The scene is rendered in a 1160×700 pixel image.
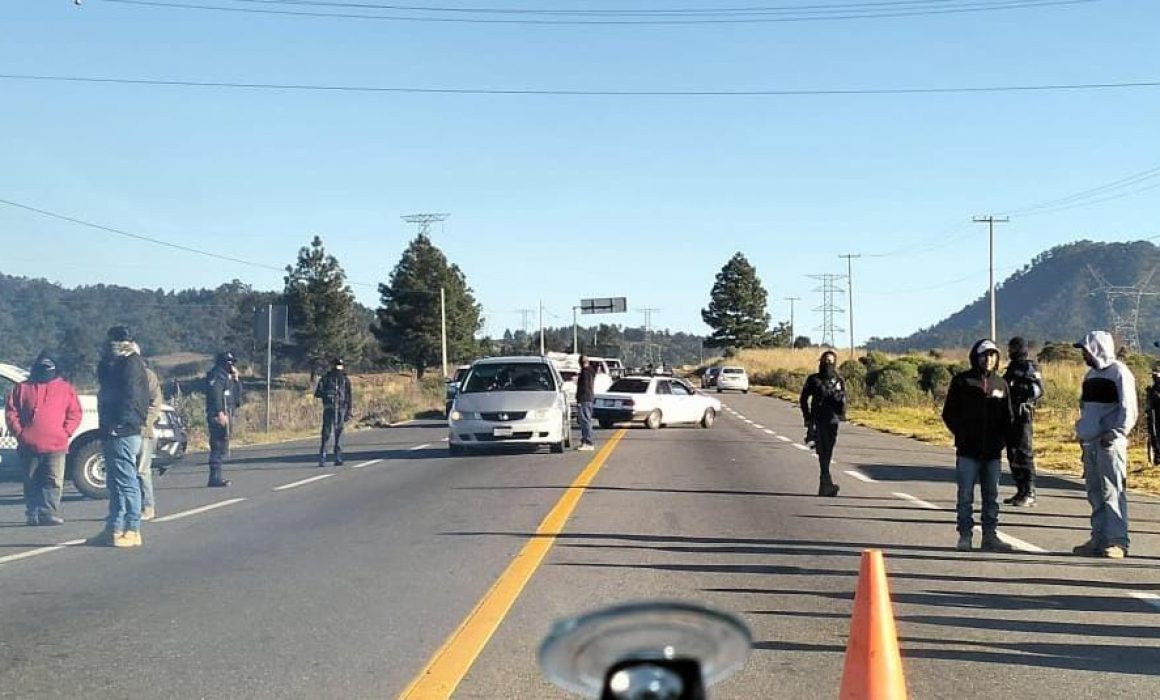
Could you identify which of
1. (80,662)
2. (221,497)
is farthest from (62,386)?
(80,662)

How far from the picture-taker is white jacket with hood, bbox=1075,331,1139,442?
10.3m

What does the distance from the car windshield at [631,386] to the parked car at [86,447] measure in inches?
645

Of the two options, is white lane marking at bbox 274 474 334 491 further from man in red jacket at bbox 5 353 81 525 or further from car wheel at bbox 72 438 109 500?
man in red jacket at bbox 5 353 81 525

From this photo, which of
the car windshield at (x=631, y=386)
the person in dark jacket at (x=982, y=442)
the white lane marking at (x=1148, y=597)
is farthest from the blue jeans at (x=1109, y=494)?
the car windshield at (x=631, y=386)

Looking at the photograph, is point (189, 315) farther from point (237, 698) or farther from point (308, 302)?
point (237, 698)

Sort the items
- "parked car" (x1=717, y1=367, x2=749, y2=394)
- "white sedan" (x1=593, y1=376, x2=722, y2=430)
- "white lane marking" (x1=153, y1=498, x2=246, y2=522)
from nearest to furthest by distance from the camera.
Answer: "white lane marking" (x1=153, y1=498, x2=246, y2=522), "white sedan" (x1=593, y1=376, x2=722, y2=430), "parked car" (x1=717, y1=367, x2=749, y2=394)

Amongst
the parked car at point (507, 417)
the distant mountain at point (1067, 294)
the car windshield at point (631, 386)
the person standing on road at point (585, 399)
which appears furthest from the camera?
the distant mountain at point (1067, 294)

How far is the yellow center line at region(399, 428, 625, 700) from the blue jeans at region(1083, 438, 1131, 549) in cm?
469

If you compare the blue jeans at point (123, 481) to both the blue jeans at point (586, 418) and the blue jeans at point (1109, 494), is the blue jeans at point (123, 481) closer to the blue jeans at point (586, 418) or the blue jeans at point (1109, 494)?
the blue jeans at point (1109, 494)

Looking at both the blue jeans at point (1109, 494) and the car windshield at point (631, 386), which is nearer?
the blue jeans at point (1109, 494)

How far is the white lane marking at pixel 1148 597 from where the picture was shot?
828cm

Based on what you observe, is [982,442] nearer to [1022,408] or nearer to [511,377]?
[1022,408]

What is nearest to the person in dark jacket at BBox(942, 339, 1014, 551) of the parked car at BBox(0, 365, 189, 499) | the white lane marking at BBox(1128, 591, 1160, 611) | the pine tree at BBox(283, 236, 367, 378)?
the white lane marking at BBox(1128, 591, 1160, 611)

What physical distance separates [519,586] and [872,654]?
3.99m
